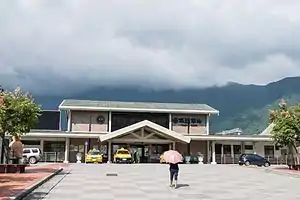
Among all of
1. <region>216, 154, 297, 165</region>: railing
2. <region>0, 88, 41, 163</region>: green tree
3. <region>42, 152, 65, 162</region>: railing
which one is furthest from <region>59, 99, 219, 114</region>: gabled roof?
<region>0, 88, 41, 163</region>: green tree

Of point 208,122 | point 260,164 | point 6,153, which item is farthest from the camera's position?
point 208,122

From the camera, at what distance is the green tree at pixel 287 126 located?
115 feet

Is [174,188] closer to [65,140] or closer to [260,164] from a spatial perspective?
[260,164]

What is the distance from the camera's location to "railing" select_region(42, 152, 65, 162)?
163ft

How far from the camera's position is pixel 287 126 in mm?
35219

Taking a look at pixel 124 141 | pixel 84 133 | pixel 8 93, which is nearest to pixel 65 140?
pixel 84 133

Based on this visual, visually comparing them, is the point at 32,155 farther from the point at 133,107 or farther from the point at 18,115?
the point at 18,115

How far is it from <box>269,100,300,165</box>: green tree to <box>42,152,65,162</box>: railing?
76.0ft

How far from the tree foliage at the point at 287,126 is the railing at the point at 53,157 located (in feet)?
76.5

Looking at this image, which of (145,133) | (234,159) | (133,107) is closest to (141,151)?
(145,133)

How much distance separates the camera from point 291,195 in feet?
57.6

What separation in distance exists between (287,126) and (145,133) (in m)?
18.7

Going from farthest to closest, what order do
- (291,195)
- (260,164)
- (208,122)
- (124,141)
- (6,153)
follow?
(208,122) → (124,141) → (260,164) → (6,153) → (291,195)

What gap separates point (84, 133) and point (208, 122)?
14.1 m
